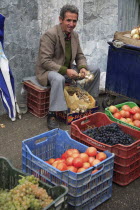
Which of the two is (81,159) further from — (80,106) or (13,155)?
(80,106)

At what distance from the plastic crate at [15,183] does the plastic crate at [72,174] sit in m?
0.30

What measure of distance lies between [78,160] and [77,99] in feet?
6.31

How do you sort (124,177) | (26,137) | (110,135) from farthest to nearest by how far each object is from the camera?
(26,137), (110,135), (124,177)

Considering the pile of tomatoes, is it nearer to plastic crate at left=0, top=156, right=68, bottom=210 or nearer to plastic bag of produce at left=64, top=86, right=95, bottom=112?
plastic crate at left=0, top=156, right=68, bottom=210

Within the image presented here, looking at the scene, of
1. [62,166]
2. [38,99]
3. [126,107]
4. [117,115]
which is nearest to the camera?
[62,166]

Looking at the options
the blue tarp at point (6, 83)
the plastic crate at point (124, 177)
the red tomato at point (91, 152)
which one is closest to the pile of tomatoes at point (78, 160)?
the red tomato at point (91, 152)

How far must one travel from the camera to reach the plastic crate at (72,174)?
3.07 m

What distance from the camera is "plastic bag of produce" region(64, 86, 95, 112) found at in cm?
512

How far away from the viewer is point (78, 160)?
3312 mm

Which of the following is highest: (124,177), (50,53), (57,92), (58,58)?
(50,53)

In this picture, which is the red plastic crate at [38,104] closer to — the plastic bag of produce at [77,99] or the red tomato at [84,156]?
the plastic bag of produce at [77,99]

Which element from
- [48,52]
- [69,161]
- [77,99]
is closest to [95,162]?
[69,161]

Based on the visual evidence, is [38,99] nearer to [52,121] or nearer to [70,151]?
[52,121]

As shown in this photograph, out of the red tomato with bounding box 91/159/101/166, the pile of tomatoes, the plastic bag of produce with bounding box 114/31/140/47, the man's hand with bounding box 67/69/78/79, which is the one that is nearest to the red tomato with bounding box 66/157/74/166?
the pile of tomatoes
